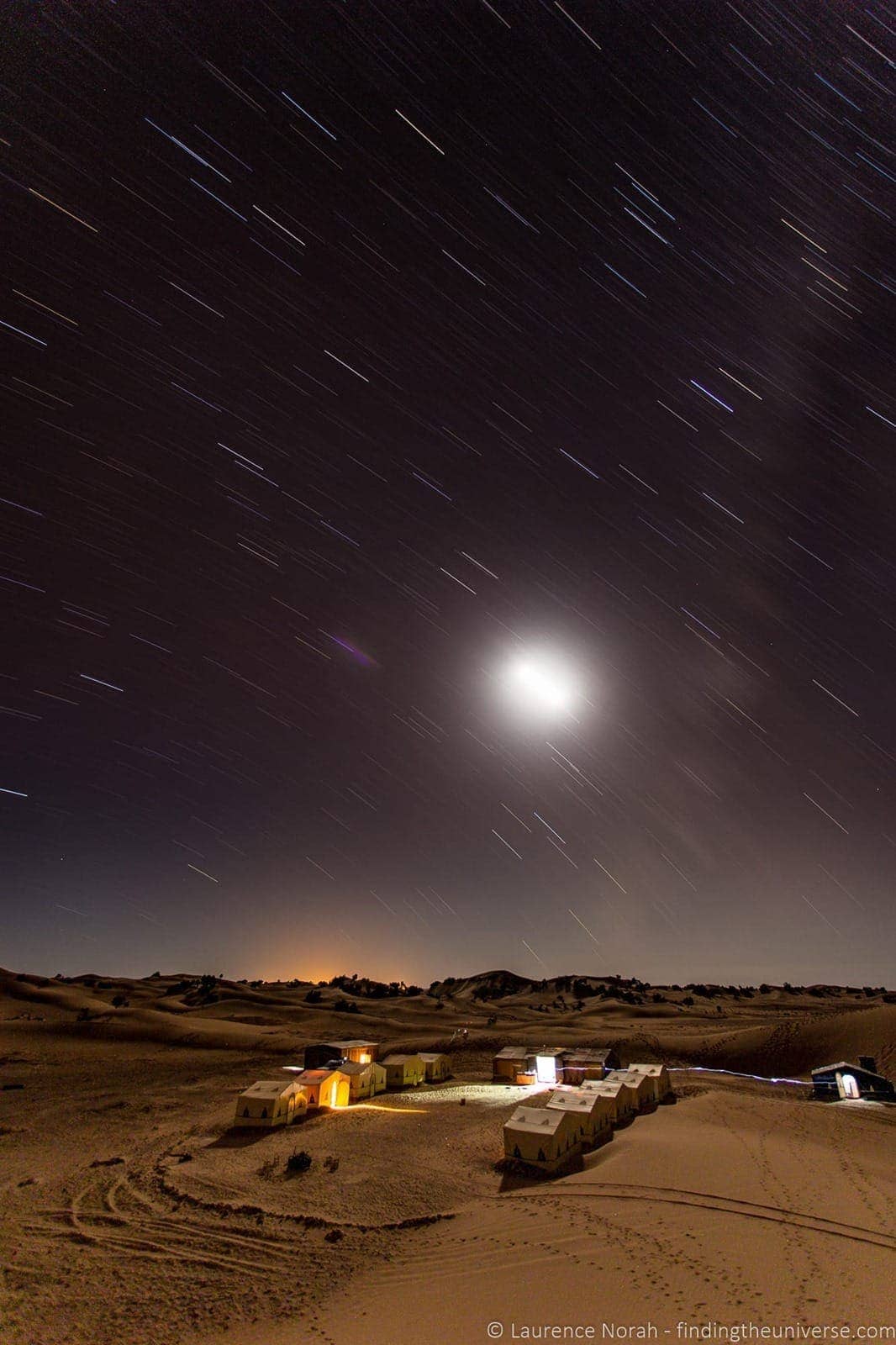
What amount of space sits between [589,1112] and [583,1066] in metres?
17.9

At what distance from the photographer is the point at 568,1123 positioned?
22375 mm

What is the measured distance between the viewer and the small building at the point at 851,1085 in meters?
35.1

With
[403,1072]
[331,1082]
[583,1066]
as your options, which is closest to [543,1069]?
[583,1066]

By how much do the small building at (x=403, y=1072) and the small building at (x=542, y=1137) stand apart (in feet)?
61.7

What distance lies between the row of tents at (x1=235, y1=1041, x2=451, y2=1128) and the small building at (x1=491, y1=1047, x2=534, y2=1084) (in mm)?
3801

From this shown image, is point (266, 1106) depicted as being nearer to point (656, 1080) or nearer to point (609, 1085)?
point (609, 1085)

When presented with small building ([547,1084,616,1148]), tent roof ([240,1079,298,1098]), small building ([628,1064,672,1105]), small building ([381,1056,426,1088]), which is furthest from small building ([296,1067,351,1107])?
small building ([628,1064,672,1105])

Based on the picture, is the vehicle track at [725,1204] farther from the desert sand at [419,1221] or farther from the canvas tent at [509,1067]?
the canvas tent at [509,1067]

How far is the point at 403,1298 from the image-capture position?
1310cm

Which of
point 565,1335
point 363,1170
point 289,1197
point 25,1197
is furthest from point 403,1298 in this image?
point 25,1197

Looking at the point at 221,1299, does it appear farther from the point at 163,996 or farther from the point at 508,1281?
the point at 163,996

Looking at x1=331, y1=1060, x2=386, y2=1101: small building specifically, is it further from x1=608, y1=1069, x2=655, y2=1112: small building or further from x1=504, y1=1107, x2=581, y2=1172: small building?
x1=504, y1=1107, x2=581, y2=1172: small building

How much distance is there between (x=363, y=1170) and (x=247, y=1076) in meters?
24.9

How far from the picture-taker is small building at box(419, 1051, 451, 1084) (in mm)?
40347
